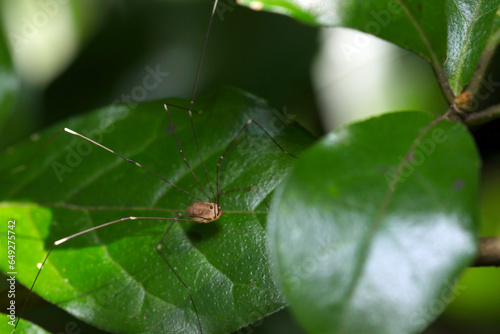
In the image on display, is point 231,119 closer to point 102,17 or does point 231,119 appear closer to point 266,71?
point 266,71

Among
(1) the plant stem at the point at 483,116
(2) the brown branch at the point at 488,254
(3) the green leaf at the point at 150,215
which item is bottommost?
(3) the green leaf at the point at 150,215

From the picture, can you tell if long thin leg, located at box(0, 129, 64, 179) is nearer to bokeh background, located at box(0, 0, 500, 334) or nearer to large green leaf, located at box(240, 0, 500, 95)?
bokeh background, located at box(0, 0, 500, 334)

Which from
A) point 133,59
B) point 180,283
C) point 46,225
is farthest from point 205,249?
point 133,59

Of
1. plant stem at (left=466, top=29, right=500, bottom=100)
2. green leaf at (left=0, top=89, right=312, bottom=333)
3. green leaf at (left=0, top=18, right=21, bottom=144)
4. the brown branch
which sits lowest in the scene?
green leaf at (left=0, top=89, right=312, bottom=333)

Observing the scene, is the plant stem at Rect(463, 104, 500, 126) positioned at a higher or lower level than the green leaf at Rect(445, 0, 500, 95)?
lower

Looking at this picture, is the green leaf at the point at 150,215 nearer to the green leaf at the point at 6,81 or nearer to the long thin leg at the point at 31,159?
the long thin leg at the point at 31,159

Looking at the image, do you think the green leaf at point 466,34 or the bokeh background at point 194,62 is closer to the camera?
the green leaf at point 466,34

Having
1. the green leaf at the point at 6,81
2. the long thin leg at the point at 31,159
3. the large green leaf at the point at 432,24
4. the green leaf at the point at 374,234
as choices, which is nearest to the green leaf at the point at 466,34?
the large green leaf at the point at 432,24

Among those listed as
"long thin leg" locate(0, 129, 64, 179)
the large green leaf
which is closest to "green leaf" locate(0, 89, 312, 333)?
"long thin leg" locate(0, 129, 64, 179)
